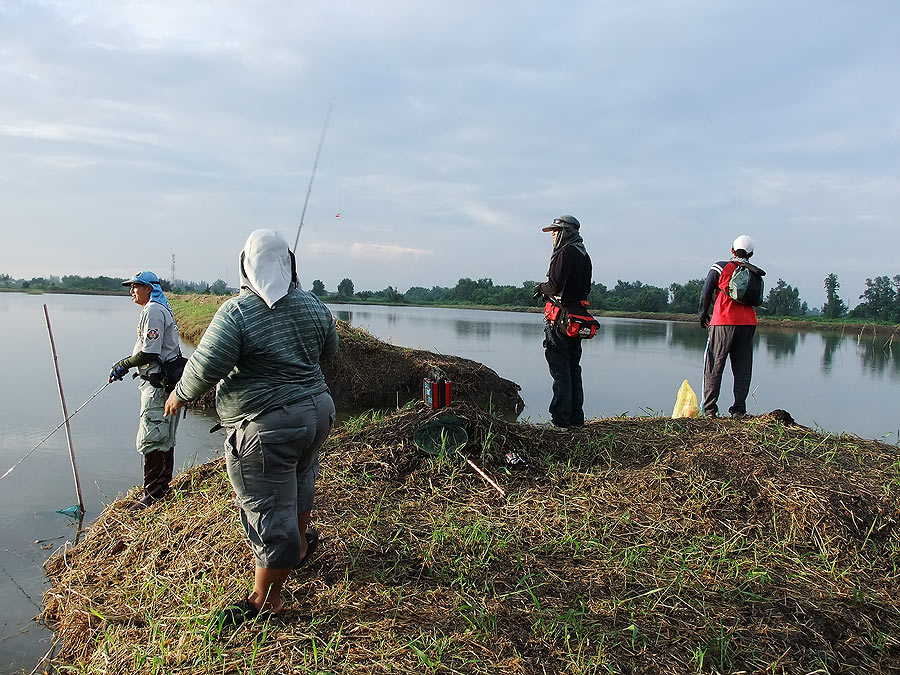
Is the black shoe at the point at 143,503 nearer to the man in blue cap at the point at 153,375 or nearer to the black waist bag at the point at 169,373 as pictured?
the man in blue cap at the point at 153,375

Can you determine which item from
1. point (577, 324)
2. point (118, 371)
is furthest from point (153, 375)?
point (577, 324)

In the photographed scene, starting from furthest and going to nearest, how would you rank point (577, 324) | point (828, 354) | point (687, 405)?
point (828, 354) → point (687, 405) → point (577, 324)

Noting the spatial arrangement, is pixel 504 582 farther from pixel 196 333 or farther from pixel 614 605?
pixel 196 333

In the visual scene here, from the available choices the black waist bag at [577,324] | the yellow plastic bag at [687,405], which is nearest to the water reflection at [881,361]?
the yellow plastic bag at [687,405]

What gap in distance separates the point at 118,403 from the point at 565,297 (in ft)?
21.0

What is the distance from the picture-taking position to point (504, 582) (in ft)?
8.60

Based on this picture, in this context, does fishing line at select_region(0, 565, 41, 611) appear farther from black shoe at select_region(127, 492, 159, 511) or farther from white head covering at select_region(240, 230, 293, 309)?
white head covering at select_region(240, 230, 293, 309)

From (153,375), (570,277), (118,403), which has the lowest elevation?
(118,403)

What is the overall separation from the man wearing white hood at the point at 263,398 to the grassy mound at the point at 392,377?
6.47m

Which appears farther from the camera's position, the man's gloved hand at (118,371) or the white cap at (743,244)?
the white cap at (743,244)

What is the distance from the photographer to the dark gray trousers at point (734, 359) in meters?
5.69

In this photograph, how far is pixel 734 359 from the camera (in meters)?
5.76

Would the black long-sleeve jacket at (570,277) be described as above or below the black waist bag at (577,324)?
above

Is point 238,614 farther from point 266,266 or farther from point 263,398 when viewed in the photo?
point 266,266
